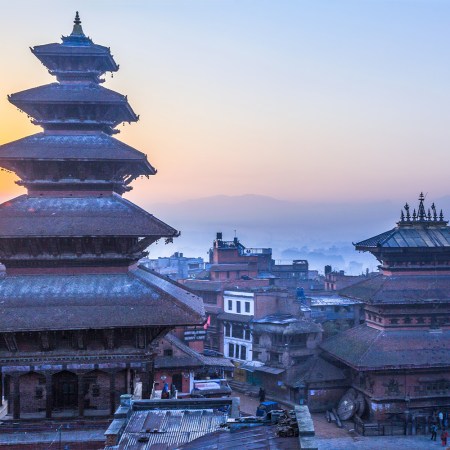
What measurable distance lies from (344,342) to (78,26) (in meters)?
34.0

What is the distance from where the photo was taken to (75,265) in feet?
76.4

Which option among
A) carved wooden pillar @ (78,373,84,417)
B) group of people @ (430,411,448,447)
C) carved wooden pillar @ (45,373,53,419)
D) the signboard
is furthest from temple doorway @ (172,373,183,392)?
carved wooden pillar @ (45,373,53,419)

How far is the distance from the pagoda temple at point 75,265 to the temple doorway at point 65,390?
1.5 inches

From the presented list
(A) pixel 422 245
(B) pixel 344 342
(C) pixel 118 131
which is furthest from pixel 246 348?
(C) pixel 118 131

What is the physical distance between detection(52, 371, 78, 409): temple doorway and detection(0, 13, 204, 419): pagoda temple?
0.04 m

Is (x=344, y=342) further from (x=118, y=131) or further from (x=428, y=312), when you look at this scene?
(x=118, y=131)

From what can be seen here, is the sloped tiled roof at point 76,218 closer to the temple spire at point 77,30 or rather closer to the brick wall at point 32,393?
the brick wall at point 32,393

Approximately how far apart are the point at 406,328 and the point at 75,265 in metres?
30.1

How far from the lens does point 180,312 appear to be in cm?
2162

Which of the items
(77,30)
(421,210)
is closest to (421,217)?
(421,210)

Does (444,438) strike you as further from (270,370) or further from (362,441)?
(270,370)

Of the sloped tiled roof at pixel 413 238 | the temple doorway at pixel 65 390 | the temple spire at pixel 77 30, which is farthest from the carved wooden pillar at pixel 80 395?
the sloped tiled roof at pixel 413 238

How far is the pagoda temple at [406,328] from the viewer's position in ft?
141

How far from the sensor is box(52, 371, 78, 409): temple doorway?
2262 cm
